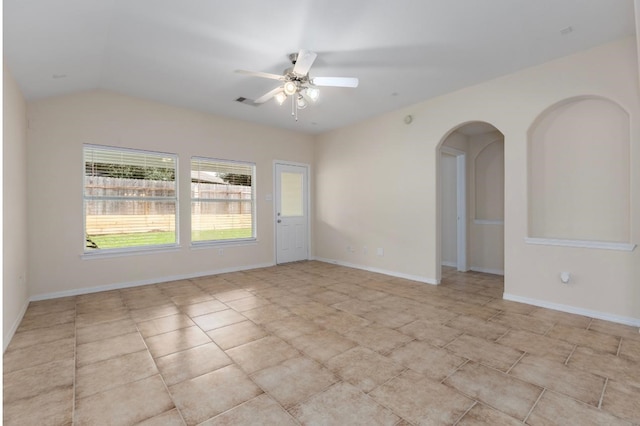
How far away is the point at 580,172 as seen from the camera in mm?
3771

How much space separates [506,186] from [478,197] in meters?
1.91

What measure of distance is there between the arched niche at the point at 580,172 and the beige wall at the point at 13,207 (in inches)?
212

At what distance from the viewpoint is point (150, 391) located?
91.0 inches

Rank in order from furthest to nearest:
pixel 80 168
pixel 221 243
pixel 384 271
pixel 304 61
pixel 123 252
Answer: pixel 221 243
pixel 384 271
pixel 123 252
pixel 80 168
pixel 304 61

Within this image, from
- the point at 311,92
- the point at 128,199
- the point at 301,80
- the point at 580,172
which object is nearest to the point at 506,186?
the point at 580,172

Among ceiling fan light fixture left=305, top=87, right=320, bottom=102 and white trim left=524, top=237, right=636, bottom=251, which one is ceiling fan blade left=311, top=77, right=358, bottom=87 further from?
white trim left=524, top=237, right=636, bottom=251

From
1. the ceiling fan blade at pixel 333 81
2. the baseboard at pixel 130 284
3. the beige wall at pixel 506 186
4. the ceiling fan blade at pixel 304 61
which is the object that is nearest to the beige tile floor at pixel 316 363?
the baseboard at pixel 130 284

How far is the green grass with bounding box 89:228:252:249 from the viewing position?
475 cm

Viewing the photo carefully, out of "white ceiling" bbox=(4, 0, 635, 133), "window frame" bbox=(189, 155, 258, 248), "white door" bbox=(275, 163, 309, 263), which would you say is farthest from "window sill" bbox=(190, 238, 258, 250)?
"white ceiling" bbox=(4, 0, 635, 133)

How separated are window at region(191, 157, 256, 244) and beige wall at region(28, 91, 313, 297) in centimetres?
17

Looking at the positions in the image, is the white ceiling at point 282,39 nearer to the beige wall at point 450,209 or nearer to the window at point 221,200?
the window at point 221,200

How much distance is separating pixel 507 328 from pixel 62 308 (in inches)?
189

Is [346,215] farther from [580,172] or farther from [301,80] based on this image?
[580,172]

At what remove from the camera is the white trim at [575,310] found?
132 inches
